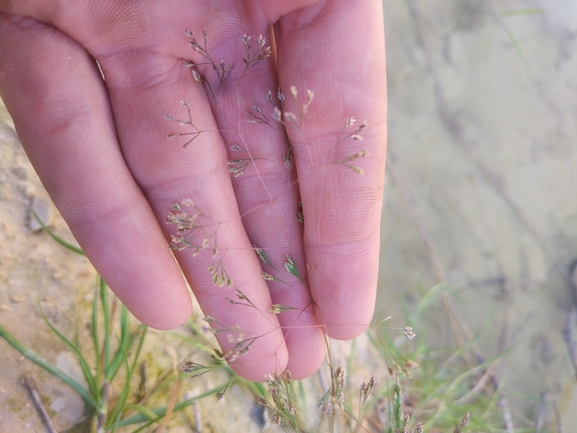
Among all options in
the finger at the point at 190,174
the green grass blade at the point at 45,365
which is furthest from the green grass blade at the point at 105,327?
the finger at the point at 190,174

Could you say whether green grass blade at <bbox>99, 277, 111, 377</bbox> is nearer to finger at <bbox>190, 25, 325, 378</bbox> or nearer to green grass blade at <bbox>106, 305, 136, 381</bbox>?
green grass blade at <bbox>106, 305, 136, 381</bbox>

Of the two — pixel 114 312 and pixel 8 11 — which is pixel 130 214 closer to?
pixel 114 312

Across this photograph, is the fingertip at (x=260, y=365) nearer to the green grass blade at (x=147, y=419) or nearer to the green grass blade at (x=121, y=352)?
the green grass blade at (x=147, y=419)

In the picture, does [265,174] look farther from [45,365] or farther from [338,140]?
[45,365]

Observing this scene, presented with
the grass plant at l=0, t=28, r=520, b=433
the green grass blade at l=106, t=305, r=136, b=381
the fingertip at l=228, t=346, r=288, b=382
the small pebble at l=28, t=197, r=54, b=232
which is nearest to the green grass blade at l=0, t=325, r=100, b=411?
the grass plant at l=0, t=28, r=520, b=433

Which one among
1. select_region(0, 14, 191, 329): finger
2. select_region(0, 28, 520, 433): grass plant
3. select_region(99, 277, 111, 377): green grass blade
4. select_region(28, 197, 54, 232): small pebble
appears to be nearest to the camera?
select_region(0, 28, 520, 433): grass plant

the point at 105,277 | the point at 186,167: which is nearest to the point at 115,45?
the point at 186,167
